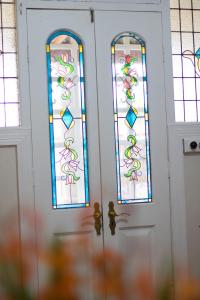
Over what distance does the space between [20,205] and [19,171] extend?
229mm

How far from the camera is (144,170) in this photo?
11.4 feet

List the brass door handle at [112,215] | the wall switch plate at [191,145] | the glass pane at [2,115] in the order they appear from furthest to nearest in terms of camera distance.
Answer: the wall switch plate at [191,145], the brass door handle at [112,215], the glass pane at [2,115]

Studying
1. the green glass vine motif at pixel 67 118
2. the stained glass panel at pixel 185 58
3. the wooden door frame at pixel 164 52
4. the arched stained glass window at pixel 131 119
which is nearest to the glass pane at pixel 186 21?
the stained glass panel at pixel 185 58

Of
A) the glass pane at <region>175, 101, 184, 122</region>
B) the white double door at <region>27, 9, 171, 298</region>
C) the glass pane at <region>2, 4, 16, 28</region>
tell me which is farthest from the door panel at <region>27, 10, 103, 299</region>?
the glass pane at <region>175, 101, 184, 122</region>

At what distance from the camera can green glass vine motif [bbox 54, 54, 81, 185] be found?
3.32 metres

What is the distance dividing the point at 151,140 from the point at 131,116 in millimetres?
227

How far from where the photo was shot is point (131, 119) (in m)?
3.45

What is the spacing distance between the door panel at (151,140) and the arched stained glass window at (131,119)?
4 centimetres

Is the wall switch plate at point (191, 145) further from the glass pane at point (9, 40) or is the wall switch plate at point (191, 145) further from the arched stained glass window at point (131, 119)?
the glass pane at point (9, 40)

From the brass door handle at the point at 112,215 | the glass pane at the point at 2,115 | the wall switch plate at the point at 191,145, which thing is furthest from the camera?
the wall switch plate at the point at 191,145

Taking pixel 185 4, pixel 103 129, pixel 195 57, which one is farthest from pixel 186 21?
pixel 103 129

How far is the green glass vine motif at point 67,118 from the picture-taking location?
3.32 meters

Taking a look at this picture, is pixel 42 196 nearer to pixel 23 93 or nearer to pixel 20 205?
pixel 20 205

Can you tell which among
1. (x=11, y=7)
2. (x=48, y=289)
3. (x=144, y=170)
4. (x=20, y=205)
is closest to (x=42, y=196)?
(x=20, y=205)
